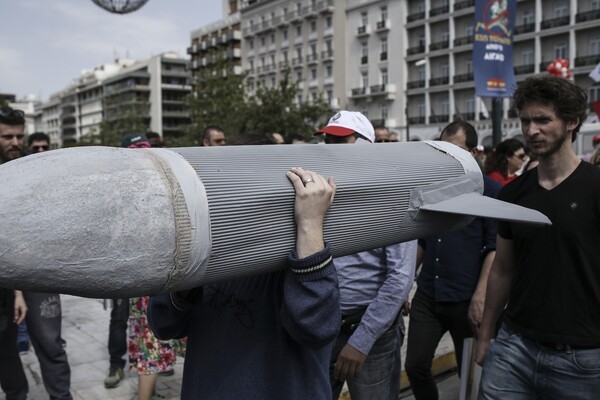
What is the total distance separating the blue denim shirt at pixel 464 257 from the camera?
3598 millimetres

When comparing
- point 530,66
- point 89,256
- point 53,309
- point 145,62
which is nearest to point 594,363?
point 89,256

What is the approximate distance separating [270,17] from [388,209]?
57.1 meters

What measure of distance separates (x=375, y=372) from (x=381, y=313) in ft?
1.12

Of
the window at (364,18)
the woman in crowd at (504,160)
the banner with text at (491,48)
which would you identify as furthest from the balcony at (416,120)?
the woman in crowd at (504,160)

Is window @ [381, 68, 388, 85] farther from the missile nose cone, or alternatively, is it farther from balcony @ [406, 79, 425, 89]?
the missile nose cone

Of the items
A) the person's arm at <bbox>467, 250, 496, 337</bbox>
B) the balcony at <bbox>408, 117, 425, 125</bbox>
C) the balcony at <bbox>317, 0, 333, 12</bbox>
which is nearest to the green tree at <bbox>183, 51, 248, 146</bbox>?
the balcony at <bbox>408, 117, 425, 125</bbox>

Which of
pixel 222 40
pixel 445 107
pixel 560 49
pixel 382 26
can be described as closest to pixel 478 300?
pixel 560 49

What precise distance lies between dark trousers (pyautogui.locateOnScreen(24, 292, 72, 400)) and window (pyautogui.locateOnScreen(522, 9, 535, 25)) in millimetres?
41015

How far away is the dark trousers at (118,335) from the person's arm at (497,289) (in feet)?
9.50

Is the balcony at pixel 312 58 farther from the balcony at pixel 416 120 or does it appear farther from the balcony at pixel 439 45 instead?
the balcony at pixel 439 45

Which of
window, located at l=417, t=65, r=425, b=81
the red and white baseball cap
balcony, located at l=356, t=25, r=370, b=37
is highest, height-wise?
balcony, located at l=356, t=25, r=370, b=37

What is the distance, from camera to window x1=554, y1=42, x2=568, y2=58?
3742 cm

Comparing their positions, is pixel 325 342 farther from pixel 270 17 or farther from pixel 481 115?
pixel 270 17

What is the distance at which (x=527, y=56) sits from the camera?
129ft
